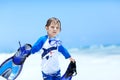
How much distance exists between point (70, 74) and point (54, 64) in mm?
483

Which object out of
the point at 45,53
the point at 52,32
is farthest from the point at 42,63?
the point at 52,32

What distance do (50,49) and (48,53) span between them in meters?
0.07

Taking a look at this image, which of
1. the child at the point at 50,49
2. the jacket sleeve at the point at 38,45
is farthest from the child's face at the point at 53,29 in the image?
the jacket sleeve at the point at 38,45

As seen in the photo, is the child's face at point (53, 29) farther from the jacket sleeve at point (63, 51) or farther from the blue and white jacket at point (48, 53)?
the jacket sleeve at point (63, 51)

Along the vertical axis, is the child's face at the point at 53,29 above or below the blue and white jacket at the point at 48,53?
above

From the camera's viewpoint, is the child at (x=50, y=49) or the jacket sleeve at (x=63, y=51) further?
the jacket sleeve at (x=63, y=51)

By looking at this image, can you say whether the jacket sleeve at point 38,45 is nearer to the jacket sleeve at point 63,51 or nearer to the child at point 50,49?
the child at point 50,49

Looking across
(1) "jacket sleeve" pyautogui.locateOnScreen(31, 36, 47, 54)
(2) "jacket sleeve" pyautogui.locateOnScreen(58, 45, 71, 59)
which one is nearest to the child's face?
(1) "jacket sleeve" pyautogui.locateOnScreen(31, 36, 47, 54)

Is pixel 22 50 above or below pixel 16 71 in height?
above

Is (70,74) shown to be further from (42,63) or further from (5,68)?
(5,68)

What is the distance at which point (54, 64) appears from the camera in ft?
13.7

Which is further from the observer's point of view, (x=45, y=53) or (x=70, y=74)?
(x=70, y=74)

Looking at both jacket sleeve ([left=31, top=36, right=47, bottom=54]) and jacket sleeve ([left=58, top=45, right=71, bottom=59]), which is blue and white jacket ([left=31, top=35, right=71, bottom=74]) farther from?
jacket sleeve ([left=58, top=45, right=71, bottom=59])

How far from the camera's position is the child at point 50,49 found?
4.16m
